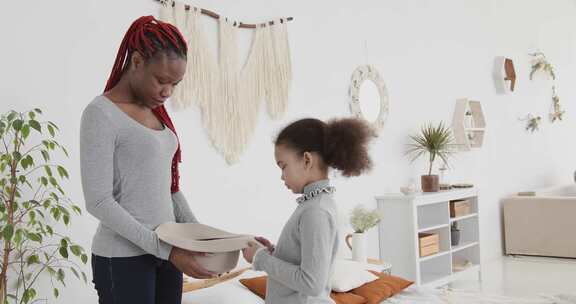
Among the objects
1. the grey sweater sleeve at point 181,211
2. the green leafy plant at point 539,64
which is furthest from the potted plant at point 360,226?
the green leafy plant at point 539,64

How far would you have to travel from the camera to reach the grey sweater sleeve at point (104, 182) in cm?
138

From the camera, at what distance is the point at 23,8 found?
7.83ft

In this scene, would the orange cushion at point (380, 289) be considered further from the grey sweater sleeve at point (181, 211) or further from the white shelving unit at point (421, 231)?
the grey sweater sleeve at point (181, 211)

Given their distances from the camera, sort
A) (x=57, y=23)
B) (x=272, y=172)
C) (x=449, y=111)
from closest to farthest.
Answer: (x=57, y=23) < (x=272, y=172) < (x=449, y=111)

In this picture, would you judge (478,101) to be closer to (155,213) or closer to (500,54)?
(500,54)

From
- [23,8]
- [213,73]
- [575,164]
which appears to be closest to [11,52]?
[23,8]

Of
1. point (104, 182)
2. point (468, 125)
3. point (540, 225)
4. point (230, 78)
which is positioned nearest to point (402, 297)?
point (230, 78)

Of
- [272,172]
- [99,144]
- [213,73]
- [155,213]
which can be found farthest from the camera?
[272,172]

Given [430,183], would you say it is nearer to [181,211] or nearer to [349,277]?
[349,277]

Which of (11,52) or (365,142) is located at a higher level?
(11,52)

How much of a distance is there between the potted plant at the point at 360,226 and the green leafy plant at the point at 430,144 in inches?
39.5

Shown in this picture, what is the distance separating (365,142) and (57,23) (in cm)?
150

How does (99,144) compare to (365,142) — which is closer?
(99,144)

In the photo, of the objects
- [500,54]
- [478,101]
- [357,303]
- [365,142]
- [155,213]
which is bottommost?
[357,303]
